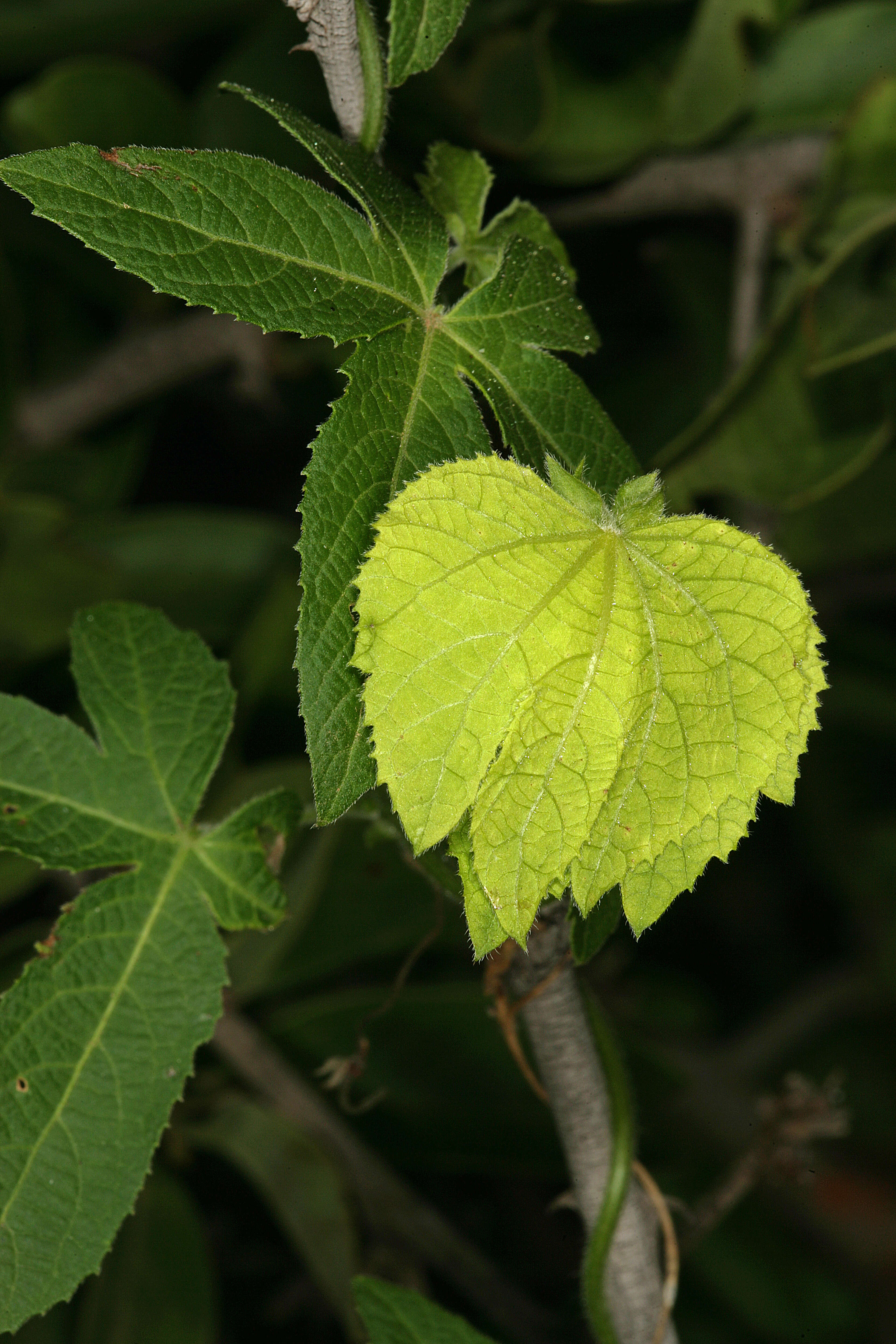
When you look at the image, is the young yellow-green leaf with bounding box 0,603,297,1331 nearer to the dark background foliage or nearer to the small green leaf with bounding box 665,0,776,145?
the dark background foliage

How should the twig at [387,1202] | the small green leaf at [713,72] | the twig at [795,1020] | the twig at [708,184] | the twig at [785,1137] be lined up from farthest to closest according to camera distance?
1. the twig at [795,1020]
2. the twig at [708,184]
3. the small green leaf at [713,72]
4. the twig at [387,1202]
5. the twig at [785,1137]

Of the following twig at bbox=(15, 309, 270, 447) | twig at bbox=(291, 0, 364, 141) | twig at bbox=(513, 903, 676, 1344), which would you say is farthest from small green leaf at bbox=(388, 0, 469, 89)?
twig at bbox=(15, 309, 270, 447)

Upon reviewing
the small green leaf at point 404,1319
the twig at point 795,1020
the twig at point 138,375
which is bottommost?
the twig at point 795,1020

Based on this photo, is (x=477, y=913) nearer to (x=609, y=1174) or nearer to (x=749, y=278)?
(x=609, y=1174)

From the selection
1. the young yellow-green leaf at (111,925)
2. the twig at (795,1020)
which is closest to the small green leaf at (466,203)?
the young yellow-green leaf at (111,925)

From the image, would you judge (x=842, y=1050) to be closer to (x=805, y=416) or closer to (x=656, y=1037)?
(x=656, y=1037)

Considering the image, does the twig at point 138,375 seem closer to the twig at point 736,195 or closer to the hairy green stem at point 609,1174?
the twig at point 736,195
